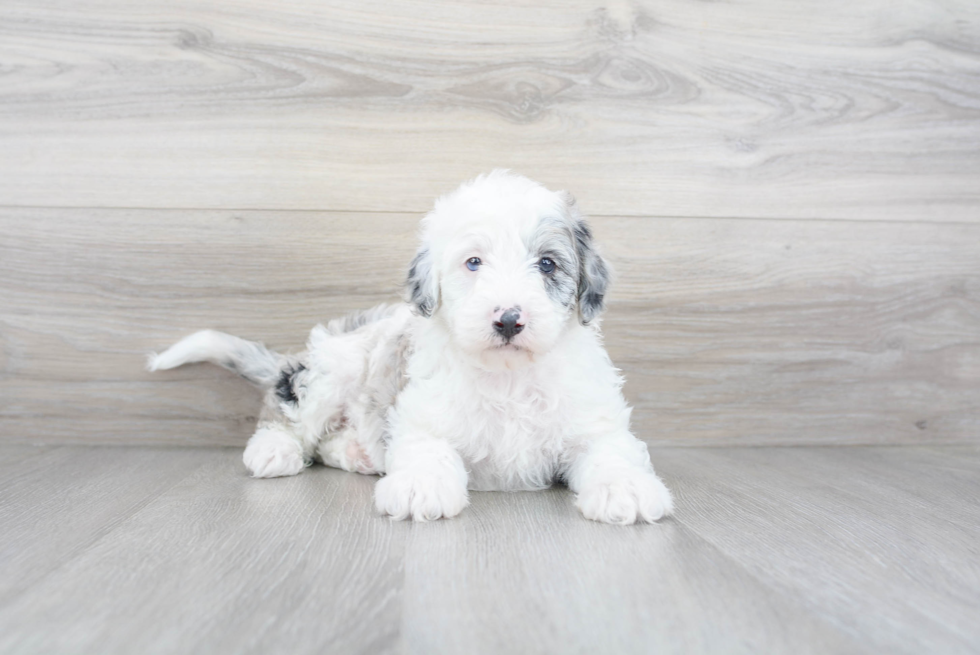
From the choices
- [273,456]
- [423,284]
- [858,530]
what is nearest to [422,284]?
[423,284]

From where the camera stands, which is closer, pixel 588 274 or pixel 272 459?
pixel 588 274

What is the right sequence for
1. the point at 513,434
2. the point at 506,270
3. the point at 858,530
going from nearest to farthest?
the point at 858,530 < the point at 506,270 < the point at 513,434

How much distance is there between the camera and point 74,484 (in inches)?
81.2

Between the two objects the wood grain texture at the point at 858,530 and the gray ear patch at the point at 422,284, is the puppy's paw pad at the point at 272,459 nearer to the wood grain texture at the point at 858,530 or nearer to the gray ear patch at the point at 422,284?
the gray ear patch at the point at 422,284

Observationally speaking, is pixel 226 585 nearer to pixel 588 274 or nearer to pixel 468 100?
pixel 588 274

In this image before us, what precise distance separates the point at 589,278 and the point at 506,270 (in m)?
0.29

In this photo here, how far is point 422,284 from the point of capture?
205 cm

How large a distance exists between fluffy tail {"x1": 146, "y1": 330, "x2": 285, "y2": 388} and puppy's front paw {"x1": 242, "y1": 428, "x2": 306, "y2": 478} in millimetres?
259

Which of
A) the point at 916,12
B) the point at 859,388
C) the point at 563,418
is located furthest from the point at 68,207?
the point at 916,12

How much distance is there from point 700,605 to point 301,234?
1981mm

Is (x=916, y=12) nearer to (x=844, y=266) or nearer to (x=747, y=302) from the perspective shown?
(x=844, y=266)

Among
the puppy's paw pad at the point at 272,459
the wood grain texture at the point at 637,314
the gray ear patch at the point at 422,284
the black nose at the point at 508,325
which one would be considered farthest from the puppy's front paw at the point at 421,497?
the wood grain texture at the point at 637,314

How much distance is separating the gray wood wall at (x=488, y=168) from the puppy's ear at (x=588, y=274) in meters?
0.69

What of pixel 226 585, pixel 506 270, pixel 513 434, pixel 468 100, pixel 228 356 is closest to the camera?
pixel 226 585
